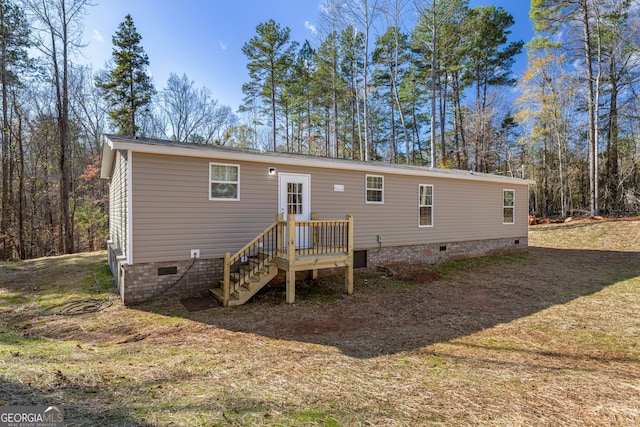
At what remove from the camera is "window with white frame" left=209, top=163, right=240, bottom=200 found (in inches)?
277

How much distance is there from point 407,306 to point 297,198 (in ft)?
12.5

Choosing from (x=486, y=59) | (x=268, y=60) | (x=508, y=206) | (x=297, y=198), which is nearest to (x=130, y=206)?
(x=297, y=198)

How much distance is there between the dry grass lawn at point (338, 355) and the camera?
2662mm

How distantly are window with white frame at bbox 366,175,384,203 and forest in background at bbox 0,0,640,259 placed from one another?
29.3 ft

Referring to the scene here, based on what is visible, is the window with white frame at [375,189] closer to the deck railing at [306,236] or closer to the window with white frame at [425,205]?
the window with white frame at [425,205]

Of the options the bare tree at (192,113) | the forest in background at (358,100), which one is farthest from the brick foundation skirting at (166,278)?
the bare tree at (192,113)

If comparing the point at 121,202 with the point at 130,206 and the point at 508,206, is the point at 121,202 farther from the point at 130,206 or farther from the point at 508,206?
the point at 508,206

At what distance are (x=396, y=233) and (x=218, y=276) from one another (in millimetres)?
5545

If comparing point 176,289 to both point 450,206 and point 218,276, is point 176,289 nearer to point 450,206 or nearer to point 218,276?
point 218,276

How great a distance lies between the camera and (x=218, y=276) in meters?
7.14

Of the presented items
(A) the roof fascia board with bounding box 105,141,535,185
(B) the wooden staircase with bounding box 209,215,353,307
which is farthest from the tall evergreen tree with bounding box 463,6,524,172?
(B) the wooden staircase with bounding box 209,215,353,307

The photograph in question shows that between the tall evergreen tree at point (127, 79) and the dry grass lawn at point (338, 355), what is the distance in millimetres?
11712

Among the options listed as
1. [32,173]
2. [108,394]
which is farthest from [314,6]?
[108,394]

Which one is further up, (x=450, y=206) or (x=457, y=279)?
(x=450, y=206)
